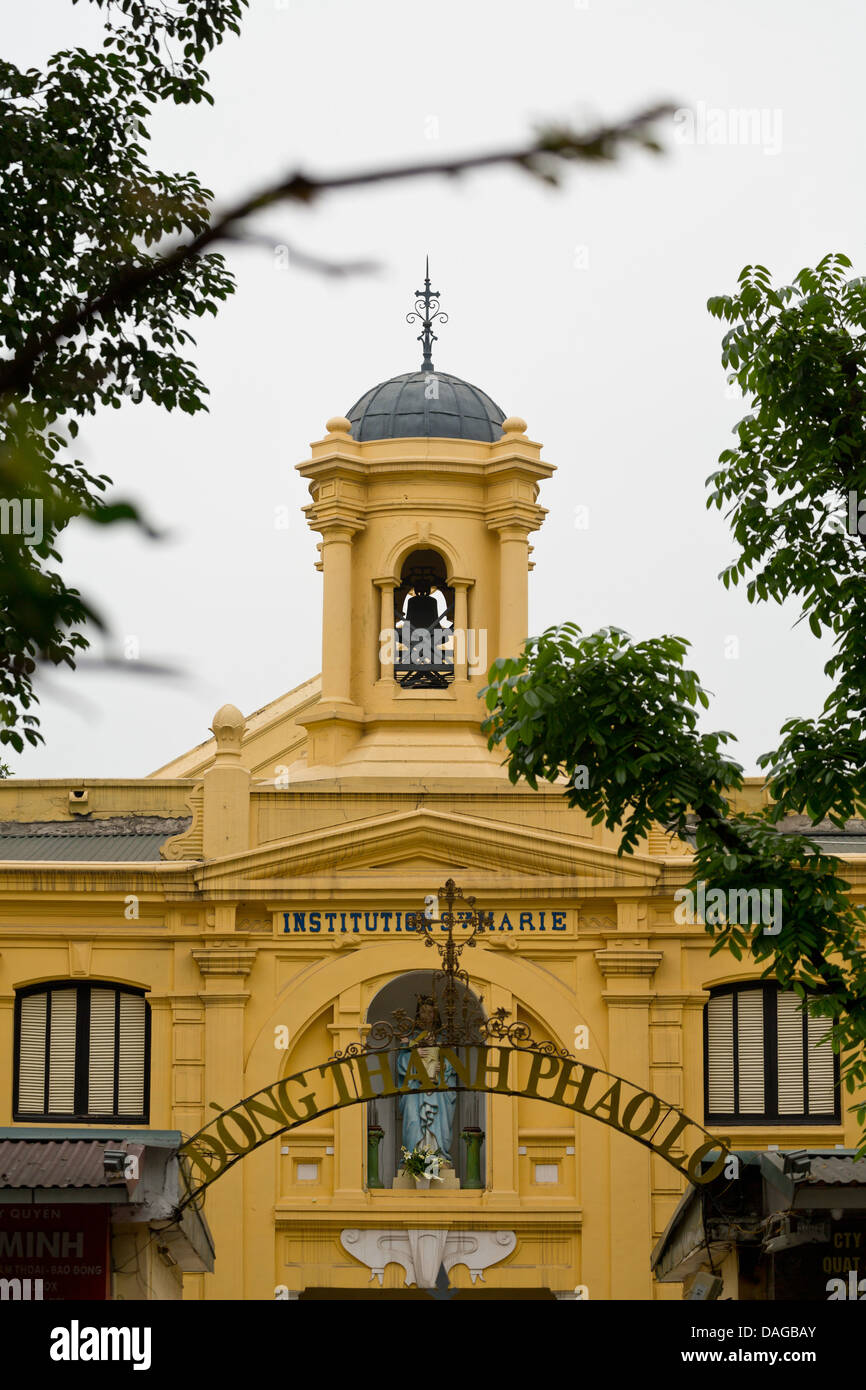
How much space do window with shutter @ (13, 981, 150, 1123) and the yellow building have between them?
30mm

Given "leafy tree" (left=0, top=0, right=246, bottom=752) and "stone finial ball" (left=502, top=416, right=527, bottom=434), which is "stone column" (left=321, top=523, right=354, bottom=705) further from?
"leafy tree" (left=0, top=0, right=246, bottom=752)

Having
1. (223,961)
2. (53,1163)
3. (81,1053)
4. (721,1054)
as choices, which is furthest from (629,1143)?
(53,1163)

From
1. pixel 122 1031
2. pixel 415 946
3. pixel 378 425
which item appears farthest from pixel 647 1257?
pixel 378 425

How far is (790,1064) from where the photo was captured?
86.1 ft

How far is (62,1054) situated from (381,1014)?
170 inches

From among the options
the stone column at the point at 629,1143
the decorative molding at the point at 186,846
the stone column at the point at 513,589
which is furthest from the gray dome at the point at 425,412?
the stone column at the point at 629,1143

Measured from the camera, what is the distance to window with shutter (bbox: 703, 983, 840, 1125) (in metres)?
26.2

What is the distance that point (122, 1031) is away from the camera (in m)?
26.5

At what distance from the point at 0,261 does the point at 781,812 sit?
6381mm

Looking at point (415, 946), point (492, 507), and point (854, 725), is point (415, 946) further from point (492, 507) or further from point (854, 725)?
point (854, 725)

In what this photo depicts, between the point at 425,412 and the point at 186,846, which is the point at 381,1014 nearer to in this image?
the point at 186,846

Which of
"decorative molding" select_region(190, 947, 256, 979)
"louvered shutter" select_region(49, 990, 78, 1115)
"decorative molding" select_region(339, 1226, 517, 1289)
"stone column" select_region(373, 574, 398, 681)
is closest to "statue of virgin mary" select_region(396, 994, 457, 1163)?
"decorative molding" select_region(339, 1226, 517, 1289)

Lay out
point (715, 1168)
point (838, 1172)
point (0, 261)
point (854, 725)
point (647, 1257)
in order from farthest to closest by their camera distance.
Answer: point (647, 1257), point (715, 1168), point (838, 1172), point (854, 725), point (0, 261)

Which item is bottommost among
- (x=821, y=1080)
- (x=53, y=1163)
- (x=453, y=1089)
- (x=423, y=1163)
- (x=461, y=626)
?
(x=53, y=1163)
